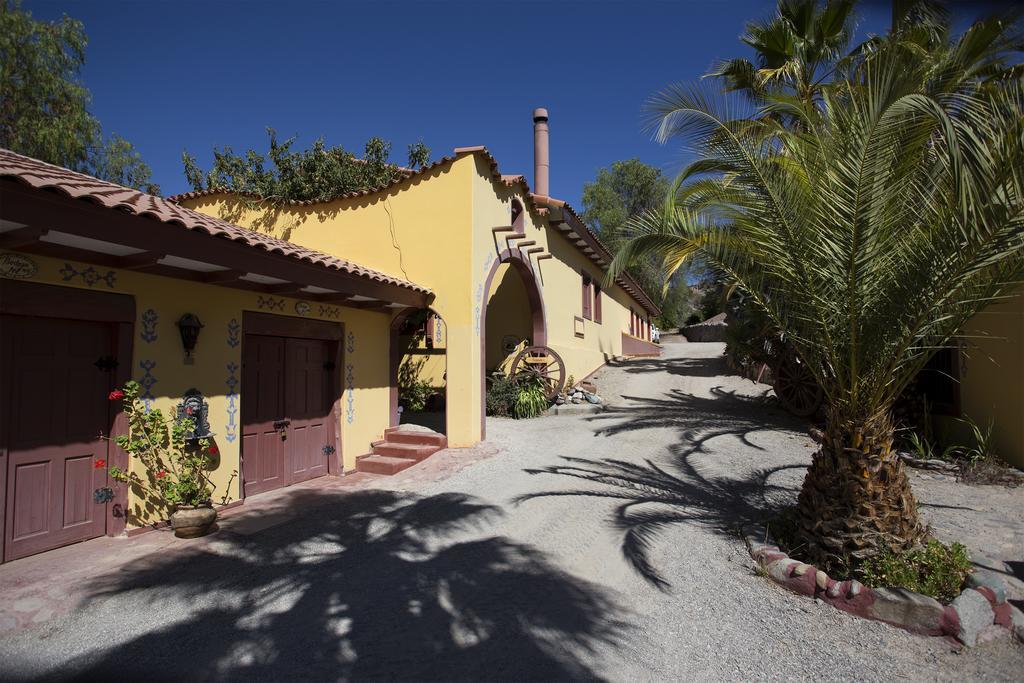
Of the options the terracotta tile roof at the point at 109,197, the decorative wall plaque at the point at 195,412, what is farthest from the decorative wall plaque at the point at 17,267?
the decorative wall plaque at the point at 195,412

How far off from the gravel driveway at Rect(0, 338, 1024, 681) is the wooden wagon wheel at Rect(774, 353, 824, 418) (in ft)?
11.6

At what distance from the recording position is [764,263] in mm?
4930

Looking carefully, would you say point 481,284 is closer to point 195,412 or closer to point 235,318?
point 235,318

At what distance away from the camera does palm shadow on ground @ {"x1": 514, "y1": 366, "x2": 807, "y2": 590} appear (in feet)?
17.7

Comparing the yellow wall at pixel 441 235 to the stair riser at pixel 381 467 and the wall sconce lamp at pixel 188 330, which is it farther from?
the wall sconce lamp at pixel 188 330

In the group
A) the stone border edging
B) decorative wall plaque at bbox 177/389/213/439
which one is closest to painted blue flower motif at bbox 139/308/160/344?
decorative wall plaque at bbox 177/389/213/439

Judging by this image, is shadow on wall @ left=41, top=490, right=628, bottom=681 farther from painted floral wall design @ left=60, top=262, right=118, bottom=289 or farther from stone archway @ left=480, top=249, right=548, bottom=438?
stone archway @ left=480, top=249, right=548, bottom=438

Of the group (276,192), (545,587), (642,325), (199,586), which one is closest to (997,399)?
(545,587)

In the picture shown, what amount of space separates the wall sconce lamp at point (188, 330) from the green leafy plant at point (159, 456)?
67 cm

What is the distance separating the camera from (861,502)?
4238 mm

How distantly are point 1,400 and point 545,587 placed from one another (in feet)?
14.9

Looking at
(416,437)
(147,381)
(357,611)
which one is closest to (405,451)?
(416,437)

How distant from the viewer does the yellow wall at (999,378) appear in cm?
702

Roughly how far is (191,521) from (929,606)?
597 centimetres
